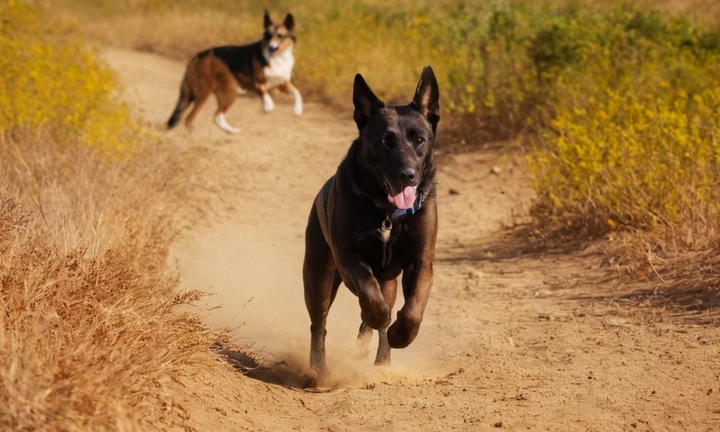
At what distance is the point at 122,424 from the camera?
318 centimetres

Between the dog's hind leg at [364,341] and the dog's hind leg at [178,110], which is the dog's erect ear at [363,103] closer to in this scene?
the dog's hind leg at [364,341]

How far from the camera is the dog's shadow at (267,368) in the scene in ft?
16.8

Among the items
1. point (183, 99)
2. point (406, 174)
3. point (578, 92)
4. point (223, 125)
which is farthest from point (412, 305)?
point (183, 99)

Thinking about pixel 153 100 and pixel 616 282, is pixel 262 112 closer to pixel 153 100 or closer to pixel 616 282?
Answer: pixel 153 100

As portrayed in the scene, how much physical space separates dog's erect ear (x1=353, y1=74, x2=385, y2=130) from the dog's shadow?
142 cm

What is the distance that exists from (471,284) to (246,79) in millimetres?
7013

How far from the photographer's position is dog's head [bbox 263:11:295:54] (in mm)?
13602

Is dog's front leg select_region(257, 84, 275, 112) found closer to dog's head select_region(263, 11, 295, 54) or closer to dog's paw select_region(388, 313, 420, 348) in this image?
dog's head select_region(263, 11, 295, 54)

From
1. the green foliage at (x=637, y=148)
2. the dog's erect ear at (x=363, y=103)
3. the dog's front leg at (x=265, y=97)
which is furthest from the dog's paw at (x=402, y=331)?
the dog's front leg at (x=265, y=97)

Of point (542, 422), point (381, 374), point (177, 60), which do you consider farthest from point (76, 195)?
point (177, 60)

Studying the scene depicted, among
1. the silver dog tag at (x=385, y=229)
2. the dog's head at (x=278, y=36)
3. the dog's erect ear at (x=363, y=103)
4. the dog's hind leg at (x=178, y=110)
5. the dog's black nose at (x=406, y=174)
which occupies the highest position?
the dog's erect ear at (x=363, y=103)

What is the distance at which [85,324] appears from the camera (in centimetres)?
392

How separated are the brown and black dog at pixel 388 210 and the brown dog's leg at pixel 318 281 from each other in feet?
0.71

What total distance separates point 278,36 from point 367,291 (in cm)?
969
